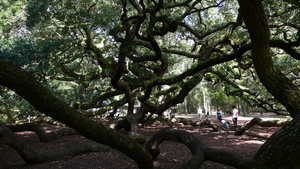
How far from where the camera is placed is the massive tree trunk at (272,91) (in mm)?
1825

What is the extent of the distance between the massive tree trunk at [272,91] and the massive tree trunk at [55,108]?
158 centimetres

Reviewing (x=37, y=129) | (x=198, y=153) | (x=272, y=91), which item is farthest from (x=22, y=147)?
(x=272, y=91)

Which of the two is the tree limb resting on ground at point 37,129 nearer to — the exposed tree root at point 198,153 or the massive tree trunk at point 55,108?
the exposed tree root at point 198,153

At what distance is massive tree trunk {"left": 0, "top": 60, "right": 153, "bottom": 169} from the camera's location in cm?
203

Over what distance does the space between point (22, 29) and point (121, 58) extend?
554 cm

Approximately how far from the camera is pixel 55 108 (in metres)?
2.28

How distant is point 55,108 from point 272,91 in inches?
115

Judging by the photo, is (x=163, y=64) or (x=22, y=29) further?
(x=163, y=64)

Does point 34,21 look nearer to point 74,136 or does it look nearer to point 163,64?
point 74,136

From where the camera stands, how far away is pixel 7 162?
5.09 meters

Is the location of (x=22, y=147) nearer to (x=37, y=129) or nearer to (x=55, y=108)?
(x=37, y=129)

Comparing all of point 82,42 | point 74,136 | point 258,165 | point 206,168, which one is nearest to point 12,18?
A: point 82,42

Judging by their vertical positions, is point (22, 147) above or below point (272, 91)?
below

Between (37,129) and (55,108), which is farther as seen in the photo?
(37,129)
